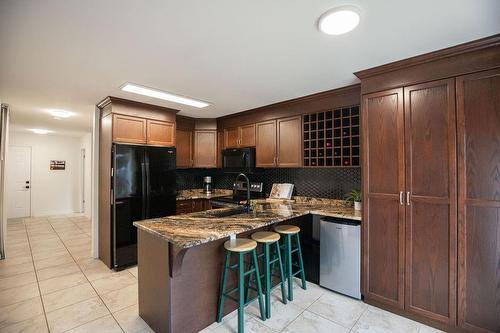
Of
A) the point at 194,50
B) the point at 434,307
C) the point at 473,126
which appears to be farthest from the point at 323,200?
the point at 194,50

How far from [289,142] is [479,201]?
222 cm

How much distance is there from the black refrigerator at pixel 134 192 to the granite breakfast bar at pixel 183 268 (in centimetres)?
133

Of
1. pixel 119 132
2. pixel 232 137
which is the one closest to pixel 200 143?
pixel 232 137

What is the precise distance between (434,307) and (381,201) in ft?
3.17

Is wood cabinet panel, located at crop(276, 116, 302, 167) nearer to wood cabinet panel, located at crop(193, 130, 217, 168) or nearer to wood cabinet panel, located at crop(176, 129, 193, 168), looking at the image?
wood cabinet panel, located at crop(193, 130, 217, 168)

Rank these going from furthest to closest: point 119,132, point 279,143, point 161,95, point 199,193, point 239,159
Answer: point 199,193 → point 239,159 → point 279,143 → point 119,132 → point 161,95

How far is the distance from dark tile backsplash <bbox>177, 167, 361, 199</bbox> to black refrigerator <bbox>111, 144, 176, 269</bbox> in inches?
46.0

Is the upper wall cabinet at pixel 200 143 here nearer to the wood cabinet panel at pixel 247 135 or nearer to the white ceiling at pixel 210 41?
the wood cabinet panel at pixel 247 135

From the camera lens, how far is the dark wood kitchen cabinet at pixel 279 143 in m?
3.55

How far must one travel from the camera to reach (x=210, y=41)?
185cm

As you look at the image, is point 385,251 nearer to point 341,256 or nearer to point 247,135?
point 341,256

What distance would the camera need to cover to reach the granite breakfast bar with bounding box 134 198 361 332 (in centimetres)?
187

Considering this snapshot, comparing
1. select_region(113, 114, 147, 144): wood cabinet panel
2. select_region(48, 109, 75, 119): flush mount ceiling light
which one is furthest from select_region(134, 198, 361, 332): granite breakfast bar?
select_region(48, 109, 75, 119): flush mount ceiling light

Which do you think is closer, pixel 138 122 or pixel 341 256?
pixel 341 256
